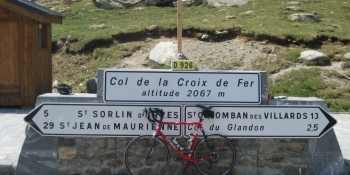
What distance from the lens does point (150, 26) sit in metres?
19.1

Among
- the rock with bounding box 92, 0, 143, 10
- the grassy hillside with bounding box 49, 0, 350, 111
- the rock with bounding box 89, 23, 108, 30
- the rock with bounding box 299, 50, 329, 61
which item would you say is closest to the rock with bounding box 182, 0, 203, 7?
the rock with bounding box 92, 0, 143, 10

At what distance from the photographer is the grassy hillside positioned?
14.6m

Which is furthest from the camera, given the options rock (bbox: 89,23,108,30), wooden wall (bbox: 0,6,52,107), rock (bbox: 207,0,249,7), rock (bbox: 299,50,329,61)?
rock (bbox: 207,0,249,7)

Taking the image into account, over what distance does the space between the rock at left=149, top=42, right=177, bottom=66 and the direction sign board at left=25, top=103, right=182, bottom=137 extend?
9.50 meters

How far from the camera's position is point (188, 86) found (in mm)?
6910

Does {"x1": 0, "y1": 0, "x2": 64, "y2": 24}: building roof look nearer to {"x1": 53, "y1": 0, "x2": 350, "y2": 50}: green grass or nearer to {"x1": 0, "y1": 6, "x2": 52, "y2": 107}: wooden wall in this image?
{"x1": 0, "y1": 6, "x2": 52, "y2": 107}: wooden wall

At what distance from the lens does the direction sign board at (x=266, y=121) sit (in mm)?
6875

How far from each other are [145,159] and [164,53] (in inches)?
398

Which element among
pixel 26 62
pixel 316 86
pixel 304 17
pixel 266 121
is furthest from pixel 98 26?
pixel 266 121

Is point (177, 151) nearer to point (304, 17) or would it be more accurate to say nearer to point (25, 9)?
point (25, 9)

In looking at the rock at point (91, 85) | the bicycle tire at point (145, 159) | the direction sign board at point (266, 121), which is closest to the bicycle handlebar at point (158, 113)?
the direction sign board at point (266, 121)

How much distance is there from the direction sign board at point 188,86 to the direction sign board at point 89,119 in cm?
18

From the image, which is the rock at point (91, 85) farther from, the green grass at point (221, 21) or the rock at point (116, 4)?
the rock at point (116, 4)

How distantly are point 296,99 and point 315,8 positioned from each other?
1582 centimetres
